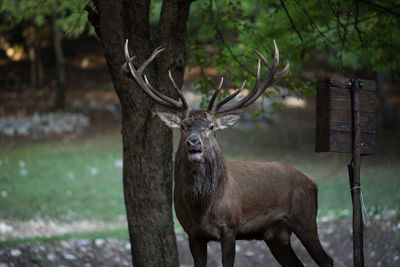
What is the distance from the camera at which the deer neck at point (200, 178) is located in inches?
201

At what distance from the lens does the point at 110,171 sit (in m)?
15.6

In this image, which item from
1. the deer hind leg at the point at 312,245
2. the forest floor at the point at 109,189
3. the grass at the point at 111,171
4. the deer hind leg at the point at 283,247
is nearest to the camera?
the deer hind leg at the point at 312,245

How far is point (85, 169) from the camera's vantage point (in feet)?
51.4

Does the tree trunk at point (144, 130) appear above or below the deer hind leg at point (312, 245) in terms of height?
above

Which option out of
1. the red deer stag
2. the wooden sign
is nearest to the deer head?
the red deer stag

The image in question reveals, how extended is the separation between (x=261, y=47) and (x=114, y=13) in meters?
2.13

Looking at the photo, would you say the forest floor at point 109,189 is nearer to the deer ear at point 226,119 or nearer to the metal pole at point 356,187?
the metal pole at point 356,187

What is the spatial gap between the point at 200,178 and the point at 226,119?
26.7 inches

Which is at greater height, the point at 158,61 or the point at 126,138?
the point at 158,61

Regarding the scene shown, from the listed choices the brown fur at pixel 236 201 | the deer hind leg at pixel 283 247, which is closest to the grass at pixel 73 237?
the deer hind leg at pixel 283 247

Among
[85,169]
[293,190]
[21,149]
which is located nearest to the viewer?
[293,190]

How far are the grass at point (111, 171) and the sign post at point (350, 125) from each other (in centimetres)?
387

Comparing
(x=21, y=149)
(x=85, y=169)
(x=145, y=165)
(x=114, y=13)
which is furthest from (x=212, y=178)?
(x=21, y=149)

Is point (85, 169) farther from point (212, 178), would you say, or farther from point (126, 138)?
point (212, 178)
